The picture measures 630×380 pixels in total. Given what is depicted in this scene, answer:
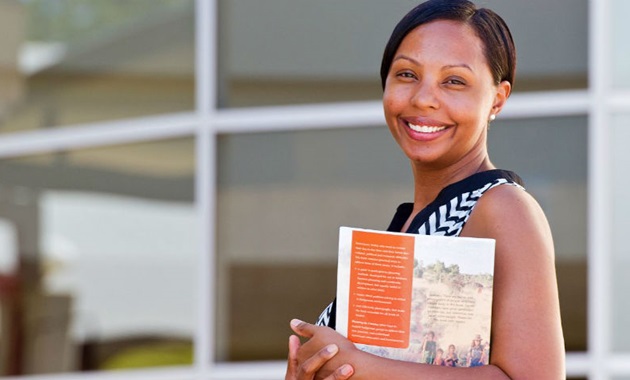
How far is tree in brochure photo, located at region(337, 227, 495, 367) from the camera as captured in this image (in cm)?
149

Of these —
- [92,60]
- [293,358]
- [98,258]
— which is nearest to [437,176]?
[293,358]

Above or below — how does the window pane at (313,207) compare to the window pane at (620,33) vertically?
below

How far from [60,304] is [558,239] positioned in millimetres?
2678

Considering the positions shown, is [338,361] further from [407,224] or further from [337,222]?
[337,222]

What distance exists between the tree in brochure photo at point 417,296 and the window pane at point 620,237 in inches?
138

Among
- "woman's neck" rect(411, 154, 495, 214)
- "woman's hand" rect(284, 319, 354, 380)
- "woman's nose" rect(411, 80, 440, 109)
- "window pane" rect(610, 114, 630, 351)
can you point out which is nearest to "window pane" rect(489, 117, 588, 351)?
"window pane" rect(610, 114, 630, 351)

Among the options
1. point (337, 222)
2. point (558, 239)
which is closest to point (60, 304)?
point (337, 222)

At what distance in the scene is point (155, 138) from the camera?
5.62 meters

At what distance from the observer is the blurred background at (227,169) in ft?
16.1

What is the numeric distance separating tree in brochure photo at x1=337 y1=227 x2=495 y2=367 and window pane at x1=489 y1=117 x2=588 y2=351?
3407mm

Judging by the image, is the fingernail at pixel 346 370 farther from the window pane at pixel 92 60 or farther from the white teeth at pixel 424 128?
the window pane at pixel 92 60

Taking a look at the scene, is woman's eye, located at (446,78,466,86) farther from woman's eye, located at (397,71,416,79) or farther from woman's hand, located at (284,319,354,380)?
woman's hand, located at (284,319,354,380)

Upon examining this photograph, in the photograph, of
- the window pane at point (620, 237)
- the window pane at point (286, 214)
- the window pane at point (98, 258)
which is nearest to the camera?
the window pane at point (620, 237)

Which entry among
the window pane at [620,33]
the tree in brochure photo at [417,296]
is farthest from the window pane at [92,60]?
the tree in brochure photo at [417,296]
